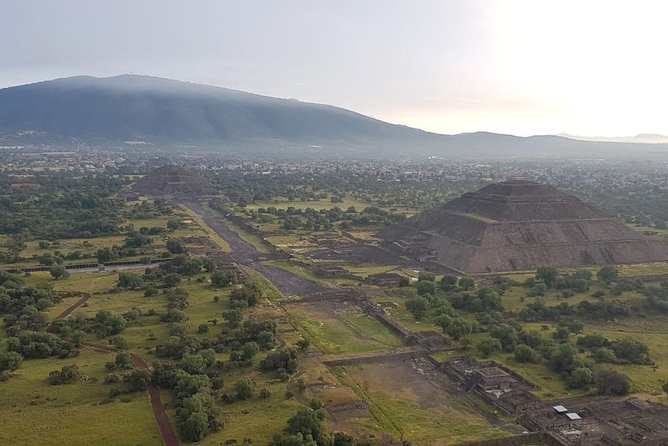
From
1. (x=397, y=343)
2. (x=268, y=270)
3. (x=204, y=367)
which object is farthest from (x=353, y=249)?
(x=204, y=367)

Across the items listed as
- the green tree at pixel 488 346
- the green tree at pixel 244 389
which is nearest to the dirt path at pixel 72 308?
the green tree at pixel 244 389

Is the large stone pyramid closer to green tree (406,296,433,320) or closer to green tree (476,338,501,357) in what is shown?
green tree (406,296,433,320)

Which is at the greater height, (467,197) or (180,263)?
(467,197)

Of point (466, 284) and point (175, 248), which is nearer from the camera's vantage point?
point (466, 284)

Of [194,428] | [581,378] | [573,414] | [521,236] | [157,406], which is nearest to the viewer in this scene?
[194,428]

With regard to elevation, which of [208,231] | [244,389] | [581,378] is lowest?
[208,231]

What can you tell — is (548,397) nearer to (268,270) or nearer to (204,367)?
(204,367)

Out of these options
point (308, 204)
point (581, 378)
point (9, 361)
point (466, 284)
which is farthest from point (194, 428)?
point (308, 204)

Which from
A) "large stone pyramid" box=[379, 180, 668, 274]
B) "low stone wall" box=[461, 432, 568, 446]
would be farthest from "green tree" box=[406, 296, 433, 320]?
"low stone wall" box=[461, 432, 568, 446]

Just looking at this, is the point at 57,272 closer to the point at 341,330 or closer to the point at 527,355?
the point at 341,330
